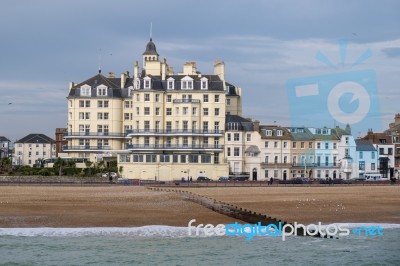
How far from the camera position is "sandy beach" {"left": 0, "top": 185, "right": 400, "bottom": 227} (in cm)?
3538

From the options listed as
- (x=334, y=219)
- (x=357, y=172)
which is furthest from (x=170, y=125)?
(x=334, y=219)

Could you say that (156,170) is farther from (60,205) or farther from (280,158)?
(60,205)

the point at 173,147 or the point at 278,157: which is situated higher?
the point at 173,147

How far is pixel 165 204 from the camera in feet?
143

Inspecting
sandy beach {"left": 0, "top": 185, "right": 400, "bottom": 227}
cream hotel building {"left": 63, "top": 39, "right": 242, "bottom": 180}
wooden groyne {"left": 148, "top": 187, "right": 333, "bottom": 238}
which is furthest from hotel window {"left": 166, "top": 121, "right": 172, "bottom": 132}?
wooden groyne {"left": 148, "top": 187, "right": 333, "bottom": 238}

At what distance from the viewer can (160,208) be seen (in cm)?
4122

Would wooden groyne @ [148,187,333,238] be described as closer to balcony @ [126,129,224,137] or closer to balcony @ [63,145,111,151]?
balcony @ [126,129,224,137]

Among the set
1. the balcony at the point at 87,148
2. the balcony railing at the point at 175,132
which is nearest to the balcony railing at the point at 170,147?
the balcony railing at the point at 175,132

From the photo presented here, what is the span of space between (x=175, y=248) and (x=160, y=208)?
13.2 meters

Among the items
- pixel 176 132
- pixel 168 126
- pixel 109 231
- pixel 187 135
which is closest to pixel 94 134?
pixel 168 126

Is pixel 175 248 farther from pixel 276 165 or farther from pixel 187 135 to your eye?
pixel 276 165

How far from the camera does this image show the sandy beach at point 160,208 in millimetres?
35375

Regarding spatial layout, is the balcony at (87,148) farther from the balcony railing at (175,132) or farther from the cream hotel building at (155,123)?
the balcony railing at (175,132)

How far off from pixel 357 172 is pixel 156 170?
26884 mm
